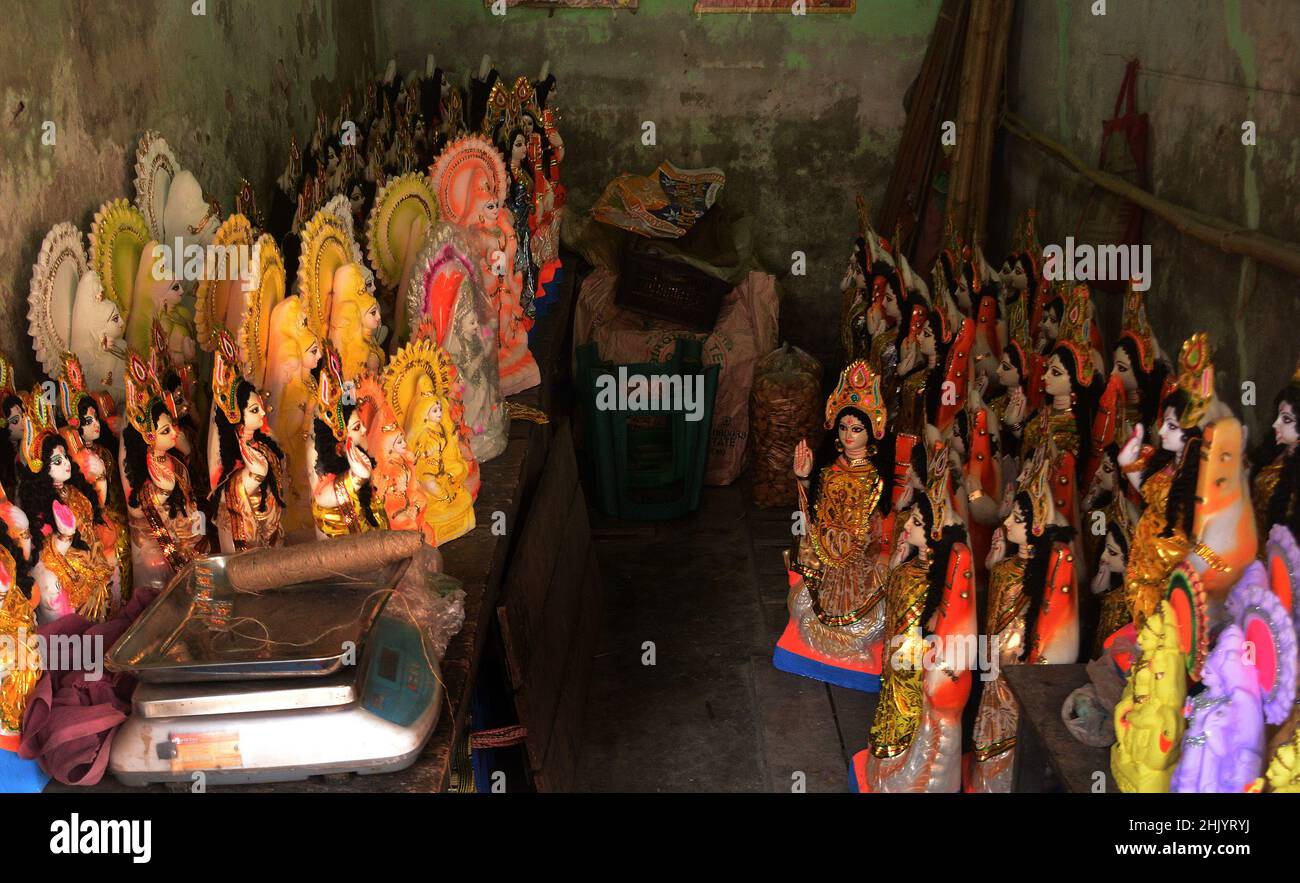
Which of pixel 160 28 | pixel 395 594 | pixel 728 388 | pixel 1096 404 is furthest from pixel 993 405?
pixel 160 28

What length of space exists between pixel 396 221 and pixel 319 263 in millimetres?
733

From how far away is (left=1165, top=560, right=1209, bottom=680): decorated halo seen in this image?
1.75 m

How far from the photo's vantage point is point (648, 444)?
554 cm

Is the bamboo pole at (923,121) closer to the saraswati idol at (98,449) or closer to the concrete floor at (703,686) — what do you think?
the concrete floor at (703,686)

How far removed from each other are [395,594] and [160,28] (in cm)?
190

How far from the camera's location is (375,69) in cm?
595

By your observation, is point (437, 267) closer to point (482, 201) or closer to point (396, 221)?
point (396, 221)

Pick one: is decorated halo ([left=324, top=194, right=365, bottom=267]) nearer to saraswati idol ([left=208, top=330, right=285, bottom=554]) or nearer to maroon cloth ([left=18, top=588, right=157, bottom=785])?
saraswati idol ([left=208, top=330, right=285, bottom=554])

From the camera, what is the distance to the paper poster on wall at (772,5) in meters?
5.97

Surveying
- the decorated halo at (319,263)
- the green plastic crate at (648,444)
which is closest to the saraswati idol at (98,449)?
the decorated halo at (319,263)

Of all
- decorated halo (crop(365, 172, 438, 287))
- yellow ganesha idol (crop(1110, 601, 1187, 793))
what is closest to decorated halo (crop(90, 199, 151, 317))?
decorated halo (crop(365, 172, 438, 287))

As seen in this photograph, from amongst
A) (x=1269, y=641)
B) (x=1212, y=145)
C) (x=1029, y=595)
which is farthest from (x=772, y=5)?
(x=1269, y=641)

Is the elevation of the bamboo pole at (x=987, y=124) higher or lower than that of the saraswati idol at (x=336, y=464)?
higher

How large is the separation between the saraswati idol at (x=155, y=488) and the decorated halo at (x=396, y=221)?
1.19 metres
